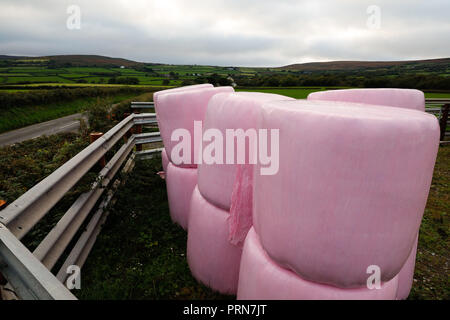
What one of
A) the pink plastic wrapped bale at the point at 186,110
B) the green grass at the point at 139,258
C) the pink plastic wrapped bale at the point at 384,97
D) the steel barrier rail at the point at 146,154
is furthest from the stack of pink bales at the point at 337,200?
the steel barrier rail at the point at 146,154

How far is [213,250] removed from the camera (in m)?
2.63

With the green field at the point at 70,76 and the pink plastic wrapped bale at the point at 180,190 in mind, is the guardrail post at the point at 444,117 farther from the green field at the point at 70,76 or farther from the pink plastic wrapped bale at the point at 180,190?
the green field at the point at 70,76

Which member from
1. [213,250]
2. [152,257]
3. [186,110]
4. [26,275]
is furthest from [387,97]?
[152,257]

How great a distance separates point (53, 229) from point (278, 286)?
1.80 m

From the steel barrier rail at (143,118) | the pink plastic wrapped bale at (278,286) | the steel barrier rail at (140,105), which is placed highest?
the steel barrier rail at (140,105)

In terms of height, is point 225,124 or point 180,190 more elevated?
point 225,124

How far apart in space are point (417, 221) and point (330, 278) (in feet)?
1.81

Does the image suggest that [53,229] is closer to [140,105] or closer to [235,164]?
[235,164]

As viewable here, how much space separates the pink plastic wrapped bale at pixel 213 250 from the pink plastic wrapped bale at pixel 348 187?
1121 mm

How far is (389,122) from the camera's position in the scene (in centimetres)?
122

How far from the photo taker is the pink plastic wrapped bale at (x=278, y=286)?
1502mm

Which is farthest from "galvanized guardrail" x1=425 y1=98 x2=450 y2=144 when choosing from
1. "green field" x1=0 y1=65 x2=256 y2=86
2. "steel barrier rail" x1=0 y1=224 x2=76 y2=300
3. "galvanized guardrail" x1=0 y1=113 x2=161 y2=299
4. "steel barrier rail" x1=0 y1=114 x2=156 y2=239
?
"green field" x1=0 y1=65 x2=256 y2=86
